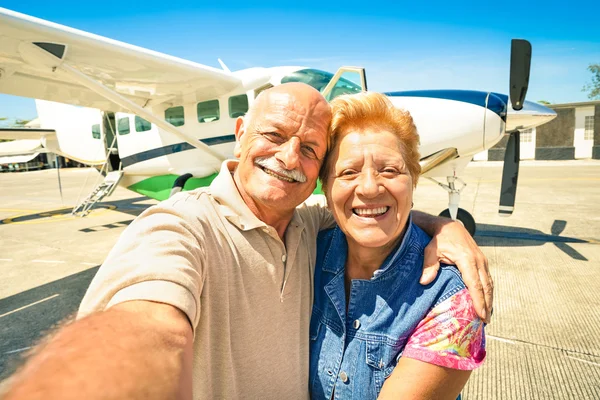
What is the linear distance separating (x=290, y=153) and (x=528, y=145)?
104 feet

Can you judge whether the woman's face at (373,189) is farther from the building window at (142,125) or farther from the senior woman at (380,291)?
the building window at (142,125)

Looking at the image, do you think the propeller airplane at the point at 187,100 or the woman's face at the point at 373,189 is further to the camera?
the propeller airplane at the point at 187,100

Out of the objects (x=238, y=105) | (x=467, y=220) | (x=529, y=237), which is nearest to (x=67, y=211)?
(x=238, y=105)

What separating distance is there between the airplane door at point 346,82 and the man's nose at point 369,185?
14.3ft

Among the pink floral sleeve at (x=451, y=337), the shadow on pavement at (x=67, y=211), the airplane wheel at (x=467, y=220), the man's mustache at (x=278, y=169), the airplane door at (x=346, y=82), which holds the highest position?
the airplane door at (x=346, y=82)

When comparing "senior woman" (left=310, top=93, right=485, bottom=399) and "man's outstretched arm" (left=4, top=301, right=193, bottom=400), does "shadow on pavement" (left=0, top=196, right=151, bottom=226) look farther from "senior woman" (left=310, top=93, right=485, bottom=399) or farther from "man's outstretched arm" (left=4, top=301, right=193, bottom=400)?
"man's outstretched arm" (left=4, top=301, right=193, bottom=400)

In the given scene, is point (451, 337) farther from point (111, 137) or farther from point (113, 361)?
A: point (111, 137)

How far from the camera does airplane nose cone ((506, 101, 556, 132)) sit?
5.08 meters

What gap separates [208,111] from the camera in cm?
659

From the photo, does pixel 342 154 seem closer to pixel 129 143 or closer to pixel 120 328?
pixel 120 328

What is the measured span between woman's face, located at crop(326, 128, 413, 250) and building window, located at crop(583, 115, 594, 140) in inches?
1299

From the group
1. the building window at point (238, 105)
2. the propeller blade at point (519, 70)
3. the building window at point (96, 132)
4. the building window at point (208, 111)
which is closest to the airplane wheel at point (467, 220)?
the propeller blade at point (519, 70)

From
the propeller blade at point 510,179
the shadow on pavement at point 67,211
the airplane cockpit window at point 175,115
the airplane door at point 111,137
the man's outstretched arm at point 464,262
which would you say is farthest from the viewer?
the shadow on pavement at point 67,211

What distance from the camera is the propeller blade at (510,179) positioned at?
5.83 m
